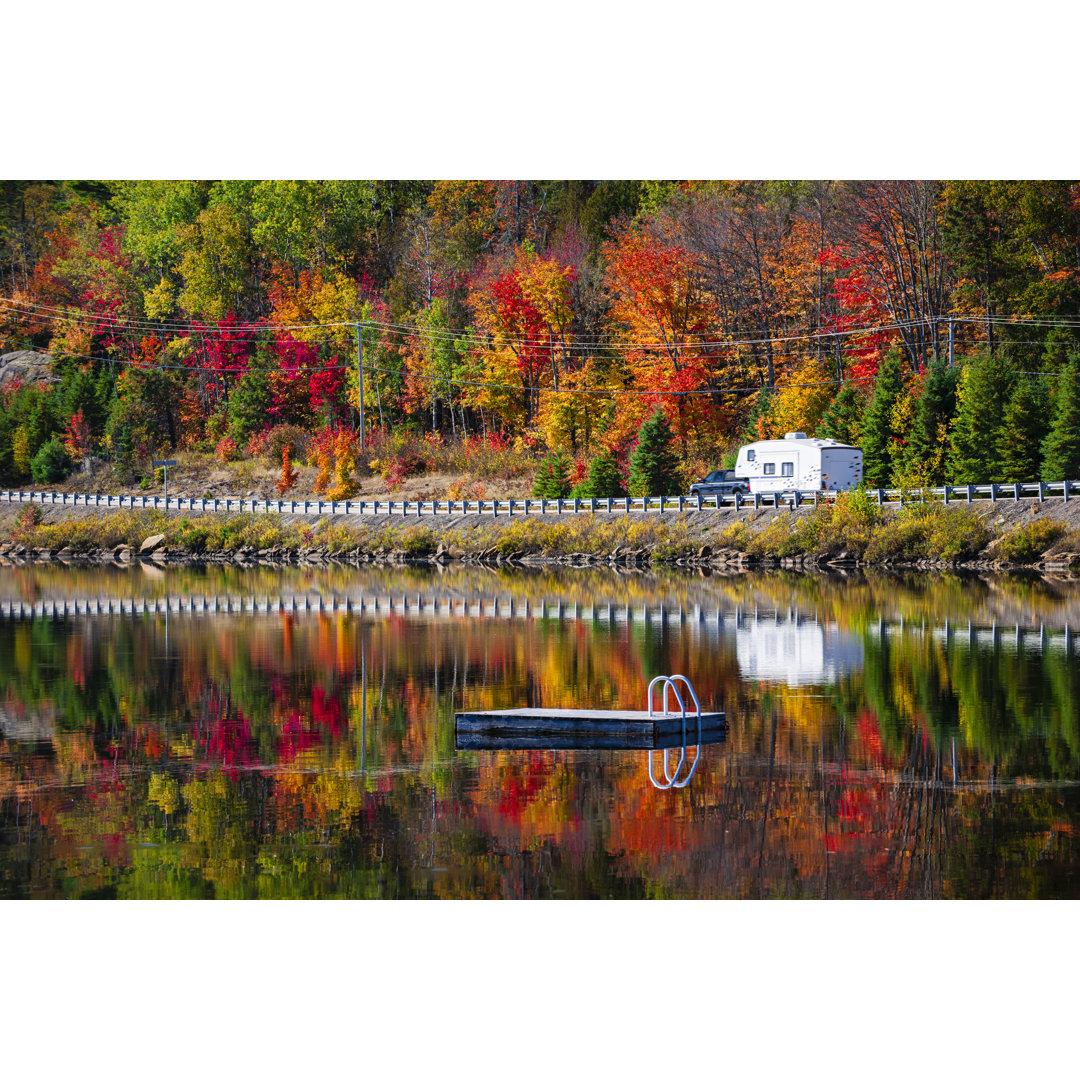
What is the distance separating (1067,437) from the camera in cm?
5800

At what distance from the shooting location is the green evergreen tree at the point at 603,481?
7475cm

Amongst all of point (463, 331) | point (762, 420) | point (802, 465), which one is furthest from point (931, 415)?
point (463, 331)

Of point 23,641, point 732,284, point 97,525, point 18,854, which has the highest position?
point 732,284

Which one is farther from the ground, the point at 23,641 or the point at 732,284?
the point at 732,284

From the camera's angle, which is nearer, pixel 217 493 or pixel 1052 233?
pixel 1052 233

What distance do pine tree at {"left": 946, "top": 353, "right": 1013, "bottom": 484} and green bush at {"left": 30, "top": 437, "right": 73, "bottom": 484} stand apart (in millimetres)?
66191

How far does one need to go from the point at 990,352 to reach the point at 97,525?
49834mm

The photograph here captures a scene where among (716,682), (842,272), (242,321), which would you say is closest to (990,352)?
(842,272)

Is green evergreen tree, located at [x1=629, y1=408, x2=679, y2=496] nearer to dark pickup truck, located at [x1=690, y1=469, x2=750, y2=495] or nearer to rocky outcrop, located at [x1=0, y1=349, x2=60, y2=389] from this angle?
dark pickup truck, located at [x1=690, y1=469, x2=750, y2=495]

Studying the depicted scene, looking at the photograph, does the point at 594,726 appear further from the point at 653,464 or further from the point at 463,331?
the point at 463,331

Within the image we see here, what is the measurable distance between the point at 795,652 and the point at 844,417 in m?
39.5

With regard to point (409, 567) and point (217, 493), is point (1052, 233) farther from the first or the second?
point (217, 493)

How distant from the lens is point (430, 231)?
335ft

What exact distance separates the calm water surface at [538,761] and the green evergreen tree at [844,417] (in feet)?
93.4
